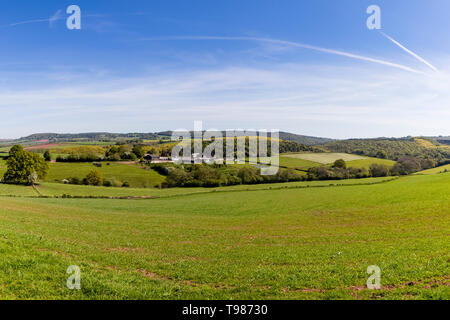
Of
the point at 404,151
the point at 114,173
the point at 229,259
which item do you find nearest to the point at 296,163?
the point at 114,173

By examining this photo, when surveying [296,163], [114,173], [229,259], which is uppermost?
[296,163]

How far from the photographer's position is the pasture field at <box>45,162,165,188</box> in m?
92.1

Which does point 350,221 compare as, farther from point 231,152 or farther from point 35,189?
point 231,152

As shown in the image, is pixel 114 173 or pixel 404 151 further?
pixel 404 151

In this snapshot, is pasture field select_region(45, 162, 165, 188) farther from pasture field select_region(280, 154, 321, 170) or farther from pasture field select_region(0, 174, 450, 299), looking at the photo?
pasture field select_region(0, 174, 450, 299)

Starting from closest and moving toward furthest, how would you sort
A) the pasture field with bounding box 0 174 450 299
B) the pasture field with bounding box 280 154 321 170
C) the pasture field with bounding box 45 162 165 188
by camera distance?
the pasture field with bounding box 0 174 450 299 < the pasture field with bounding box 45 162 165 188 < the pasture field with bounding box 280 154 321 170

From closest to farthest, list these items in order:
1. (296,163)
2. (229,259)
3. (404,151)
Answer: (229,259) < (296,163) < (404,151)

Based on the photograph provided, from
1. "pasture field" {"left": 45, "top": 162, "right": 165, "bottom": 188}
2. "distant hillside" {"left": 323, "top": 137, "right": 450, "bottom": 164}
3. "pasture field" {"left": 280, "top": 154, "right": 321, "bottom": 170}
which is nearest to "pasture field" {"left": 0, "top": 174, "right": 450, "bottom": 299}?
"pasture field" {"left": 45, "top": 162, "right": 165, "bottom": 188}

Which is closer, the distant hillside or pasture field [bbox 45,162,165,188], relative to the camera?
pasture field [bbox 45,162,165,188]

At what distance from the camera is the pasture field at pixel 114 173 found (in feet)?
302

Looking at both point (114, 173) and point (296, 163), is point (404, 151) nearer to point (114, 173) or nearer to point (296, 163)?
point (296, 163)

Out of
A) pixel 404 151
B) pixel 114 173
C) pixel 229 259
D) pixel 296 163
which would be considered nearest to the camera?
pixel 229 259

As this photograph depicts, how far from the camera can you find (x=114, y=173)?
10175 cm

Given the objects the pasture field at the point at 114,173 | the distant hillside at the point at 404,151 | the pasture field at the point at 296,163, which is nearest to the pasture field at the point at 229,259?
the pasture field at the point at 114,173
